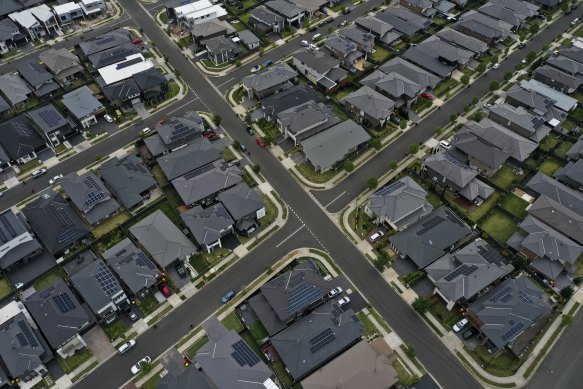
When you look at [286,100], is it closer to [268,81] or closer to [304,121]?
[268,81]

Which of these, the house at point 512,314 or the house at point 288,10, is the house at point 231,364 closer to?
the house at point 512,314

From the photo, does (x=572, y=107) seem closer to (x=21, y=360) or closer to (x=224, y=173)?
(x=224, y=173)

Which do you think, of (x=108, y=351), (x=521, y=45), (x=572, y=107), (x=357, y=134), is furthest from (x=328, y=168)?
(x=521, y=45)

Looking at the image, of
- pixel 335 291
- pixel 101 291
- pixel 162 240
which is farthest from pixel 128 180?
pixel 335 291

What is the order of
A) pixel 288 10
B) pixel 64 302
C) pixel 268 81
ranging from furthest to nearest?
pixel 288 10 → pixel 268 81 → pixel 64 302

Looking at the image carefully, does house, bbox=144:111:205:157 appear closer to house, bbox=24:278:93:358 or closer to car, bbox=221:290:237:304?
house, bbox=24:278:93:358

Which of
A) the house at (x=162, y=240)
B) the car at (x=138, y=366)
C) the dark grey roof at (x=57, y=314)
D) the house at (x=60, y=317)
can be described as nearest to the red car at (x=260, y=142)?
the house at (x=162, y=240)

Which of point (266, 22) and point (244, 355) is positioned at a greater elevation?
point (266, 22)
